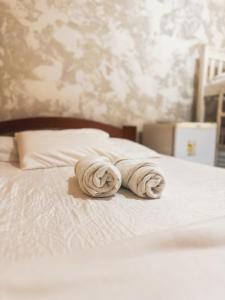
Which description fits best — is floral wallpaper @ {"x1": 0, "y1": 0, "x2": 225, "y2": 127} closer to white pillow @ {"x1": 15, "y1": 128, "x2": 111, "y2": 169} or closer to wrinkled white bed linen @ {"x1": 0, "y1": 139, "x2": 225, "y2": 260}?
white pillow @ {"x1": 15, "y1": 128, "x2": 111, "y2": 169}

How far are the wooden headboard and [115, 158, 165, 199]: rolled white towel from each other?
1032 mm

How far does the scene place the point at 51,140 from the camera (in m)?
1.42

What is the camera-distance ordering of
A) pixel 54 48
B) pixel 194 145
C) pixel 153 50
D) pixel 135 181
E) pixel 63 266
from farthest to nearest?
pixel 153 50, pixel 194 145, pixel 54 48, pixel 135 181, pixel 63 266

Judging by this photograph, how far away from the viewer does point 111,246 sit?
459 millimetres

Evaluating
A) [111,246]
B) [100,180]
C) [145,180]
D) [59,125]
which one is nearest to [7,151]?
[59,125]

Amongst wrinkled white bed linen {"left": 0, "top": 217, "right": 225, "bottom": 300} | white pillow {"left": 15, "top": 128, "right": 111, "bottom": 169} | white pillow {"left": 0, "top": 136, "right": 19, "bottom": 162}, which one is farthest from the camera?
white pillow {"left": 0, "top": 136, "right": 19, "bottom": 162}

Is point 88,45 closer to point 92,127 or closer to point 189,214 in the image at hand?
point 92,127

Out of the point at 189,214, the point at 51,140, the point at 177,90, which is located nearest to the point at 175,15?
the point at 177,90

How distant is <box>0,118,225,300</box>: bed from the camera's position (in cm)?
38

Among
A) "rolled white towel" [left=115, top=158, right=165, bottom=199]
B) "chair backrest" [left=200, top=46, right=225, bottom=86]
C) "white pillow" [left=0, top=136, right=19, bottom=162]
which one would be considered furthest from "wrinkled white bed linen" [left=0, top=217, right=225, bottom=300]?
"chair backrest" [left=200, top=46, right=225, bottom=86]

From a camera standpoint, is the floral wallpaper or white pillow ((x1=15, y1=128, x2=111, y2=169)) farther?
the floral wallpaper

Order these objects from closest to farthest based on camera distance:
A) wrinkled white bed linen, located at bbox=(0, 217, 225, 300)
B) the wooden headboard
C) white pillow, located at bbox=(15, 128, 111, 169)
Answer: wrinkled white bed linen, located at bbox=(0, 217, 225, 300)
white pillow, located at bbox=(15, 128, 111, 169)
the wooden headboard

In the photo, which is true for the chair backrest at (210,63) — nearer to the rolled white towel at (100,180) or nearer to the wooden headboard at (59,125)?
the wooden headboard at (59,125)

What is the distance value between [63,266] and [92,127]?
152 centimetres
